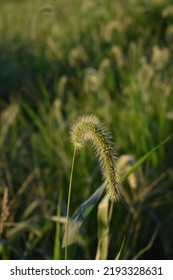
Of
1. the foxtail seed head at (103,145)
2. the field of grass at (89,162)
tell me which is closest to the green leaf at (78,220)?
the field of grass at (89,162)

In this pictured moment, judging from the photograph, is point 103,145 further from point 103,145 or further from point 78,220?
point 78,220

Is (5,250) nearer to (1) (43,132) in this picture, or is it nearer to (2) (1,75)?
(1) (43,132)

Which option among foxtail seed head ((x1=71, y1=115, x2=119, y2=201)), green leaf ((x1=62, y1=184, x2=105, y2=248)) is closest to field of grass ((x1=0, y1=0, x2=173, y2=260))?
green leaf ((x1=62, y1=184, x2=105, y2=248))

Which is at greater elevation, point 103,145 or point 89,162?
point 89,162

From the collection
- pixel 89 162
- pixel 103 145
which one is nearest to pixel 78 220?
pixel 103 145

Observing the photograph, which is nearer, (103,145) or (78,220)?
(103,145)

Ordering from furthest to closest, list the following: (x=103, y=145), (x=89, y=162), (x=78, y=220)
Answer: (x=89, y=162) → (x=78, y=220) → (x=103, y=145)

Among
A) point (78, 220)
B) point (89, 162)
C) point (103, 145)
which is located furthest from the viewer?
point (89, 162)

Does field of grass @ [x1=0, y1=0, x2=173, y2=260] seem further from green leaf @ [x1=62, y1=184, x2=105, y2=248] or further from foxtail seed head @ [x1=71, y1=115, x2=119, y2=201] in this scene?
foxtail seed head @ [x1=71, y1=115, x2=119, y2=201]

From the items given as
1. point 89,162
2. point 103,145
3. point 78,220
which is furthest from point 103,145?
point 89,162

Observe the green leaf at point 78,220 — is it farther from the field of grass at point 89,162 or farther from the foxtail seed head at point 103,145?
the foxtail seed head at point 103,145
